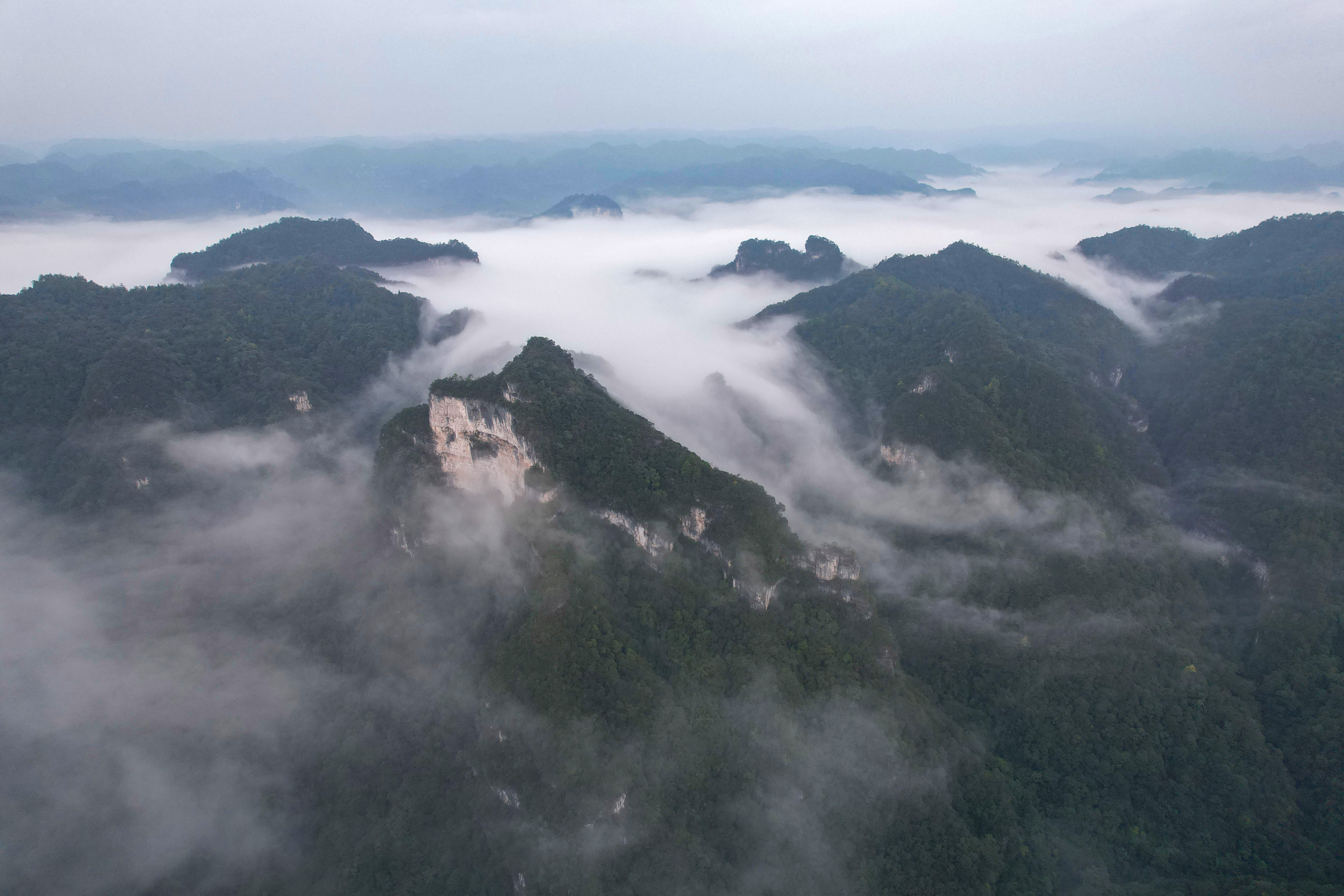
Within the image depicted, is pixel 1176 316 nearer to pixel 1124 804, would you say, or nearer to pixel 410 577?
pixel 1124 804

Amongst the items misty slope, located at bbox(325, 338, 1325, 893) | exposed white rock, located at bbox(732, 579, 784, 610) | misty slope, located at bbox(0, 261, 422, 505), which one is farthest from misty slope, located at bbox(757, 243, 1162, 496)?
misty slope, located at bbox(0, 261, 422, 505)

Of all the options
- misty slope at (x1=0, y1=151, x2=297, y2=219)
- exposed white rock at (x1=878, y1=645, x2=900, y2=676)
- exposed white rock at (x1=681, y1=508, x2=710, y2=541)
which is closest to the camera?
exposed white rock at (x1=878, y1=645, x2=900, y2=676)

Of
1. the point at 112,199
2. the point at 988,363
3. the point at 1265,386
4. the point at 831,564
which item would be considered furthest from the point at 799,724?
the point at 112,199

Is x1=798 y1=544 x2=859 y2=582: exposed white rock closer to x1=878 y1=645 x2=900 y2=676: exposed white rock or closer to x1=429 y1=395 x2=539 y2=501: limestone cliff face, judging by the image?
x1=878 y1=645 x2=900 y2=676: exposed white rock

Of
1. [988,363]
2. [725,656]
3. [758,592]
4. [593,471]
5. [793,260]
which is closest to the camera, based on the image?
[725,656]

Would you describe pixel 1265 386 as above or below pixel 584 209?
below

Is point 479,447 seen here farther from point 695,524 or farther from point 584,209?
point 584,209
